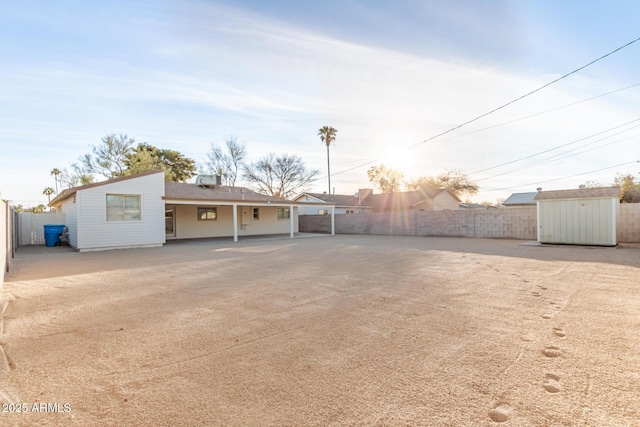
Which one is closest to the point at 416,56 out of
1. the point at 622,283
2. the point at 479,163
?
the point at 622,283

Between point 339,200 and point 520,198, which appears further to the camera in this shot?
point 520,198

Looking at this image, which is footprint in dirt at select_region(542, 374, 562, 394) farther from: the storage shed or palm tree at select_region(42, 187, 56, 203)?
palm tree at select_region(42, 187, 56, 203)

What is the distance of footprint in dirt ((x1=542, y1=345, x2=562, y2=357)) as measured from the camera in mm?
2883

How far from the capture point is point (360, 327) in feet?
12.1

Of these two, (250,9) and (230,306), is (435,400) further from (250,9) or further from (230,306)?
(250,9)

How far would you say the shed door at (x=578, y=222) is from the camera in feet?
38.1

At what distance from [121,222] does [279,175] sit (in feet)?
76.4

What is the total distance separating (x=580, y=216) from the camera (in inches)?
480

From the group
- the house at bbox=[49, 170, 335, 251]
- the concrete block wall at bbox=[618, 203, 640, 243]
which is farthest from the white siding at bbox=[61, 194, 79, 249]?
the concrete block wall at bbox=[618, 203, 640, 243]

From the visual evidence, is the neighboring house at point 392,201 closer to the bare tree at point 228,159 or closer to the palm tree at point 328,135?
the palm tree at point 328,135

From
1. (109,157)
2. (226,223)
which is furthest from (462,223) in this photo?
(109,157)

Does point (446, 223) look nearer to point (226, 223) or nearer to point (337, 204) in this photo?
point (337, 204)

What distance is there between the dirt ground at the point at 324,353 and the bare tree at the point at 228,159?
27.8 m

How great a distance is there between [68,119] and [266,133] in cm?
1177
